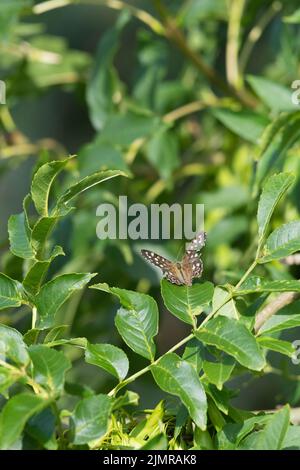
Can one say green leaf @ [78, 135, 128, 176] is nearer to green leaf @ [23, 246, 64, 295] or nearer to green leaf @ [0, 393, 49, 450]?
green leaf @ [23, 246, 64, 295]

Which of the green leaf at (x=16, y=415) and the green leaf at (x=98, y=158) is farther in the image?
the green leaf at (x=98, y=158)

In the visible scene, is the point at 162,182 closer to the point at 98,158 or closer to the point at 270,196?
the point at 98,158

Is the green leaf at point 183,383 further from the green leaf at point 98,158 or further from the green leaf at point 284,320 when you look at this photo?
the green leaf at point 98,158

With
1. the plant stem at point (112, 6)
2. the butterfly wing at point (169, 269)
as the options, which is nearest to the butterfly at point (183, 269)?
the butterfly wing at point (169, 269)

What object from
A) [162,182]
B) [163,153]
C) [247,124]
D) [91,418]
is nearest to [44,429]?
[91,418]

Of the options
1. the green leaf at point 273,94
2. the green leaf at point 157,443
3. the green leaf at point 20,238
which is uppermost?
the green leaf at point 273,94

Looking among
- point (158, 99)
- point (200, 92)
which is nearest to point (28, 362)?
point (158, 99)
